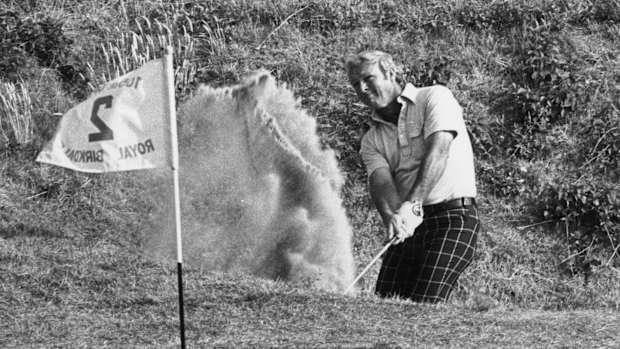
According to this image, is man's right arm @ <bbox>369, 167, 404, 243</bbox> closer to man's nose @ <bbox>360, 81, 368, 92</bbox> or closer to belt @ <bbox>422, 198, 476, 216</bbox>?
belt @ <bbox>422, 198, 476, 216</bbox>

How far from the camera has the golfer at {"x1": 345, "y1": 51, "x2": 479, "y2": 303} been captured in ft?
18.1

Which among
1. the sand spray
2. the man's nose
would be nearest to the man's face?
the man's nose

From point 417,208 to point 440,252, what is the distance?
11.4 inches

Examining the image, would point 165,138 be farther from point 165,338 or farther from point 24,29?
point 24,29

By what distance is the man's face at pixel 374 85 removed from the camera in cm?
577

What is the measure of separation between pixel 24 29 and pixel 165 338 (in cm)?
551

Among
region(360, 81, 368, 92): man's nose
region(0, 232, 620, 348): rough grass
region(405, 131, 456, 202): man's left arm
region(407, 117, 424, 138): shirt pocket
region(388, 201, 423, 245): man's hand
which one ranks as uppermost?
region(360, 81, 368, 92): man's nose

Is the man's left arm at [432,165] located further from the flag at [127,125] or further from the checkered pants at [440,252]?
the flag at [127,125]

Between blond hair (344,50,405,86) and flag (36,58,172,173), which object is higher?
blond hair (344,50,405,86)

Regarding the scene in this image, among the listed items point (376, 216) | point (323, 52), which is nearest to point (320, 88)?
point (323, 52)

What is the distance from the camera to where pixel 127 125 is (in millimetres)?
4770

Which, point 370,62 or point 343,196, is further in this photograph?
point 343,196

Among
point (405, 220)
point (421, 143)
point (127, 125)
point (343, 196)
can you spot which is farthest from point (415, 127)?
point (343, 196)

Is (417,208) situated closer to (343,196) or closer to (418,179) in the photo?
(418,179)
